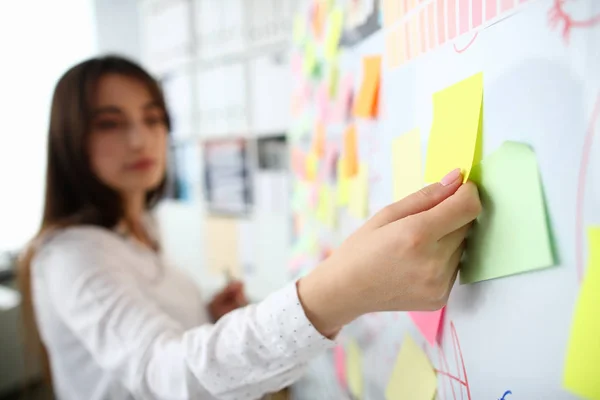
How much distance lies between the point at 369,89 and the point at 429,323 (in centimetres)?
32

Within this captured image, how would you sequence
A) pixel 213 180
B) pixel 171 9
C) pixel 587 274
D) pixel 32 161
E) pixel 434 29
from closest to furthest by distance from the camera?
pixel 587 274 → pixel 434 29 → pixel 213 180 → pixel 171 9 → pixel 32 161

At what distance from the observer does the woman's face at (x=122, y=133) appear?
795 millimetres

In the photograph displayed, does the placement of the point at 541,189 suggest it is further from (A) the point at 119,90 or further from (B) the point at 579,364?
(A) the point at 119,90

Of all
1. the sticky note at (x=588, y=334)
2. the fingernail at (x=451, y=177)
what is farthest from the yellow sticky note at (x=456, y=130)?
the sticky note at (x=588, y=334)

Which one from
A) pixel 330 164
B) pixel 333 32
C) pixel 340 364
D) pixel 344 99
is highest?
pixel 333 32

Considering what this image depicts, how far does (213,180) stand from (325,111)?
0.85m

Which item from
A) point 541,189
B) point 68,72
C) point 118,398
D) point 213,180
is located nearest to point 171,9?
point 213,180

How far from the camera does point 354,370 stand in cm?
71

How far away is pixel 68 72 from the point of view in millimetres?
790

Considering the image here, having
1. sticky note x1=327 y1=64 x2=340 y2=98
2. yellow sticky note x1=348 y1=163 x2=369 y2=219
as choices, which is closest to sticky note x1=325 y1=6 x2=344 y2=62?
sticky note x1=327 y1=64 x2=340 y2=98

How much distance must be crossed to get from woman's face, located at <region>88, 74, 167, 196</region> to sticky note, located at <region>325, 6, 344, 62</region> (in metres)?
0.39

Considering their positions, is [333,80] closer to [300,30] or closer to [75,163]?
[300,30]

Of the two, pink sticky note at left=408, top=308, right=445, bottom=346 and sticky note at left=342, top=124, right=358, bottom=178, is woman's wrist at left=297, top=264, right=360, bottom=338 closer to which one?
pink sticky note at left=408, top=308, right=445, bottom=346

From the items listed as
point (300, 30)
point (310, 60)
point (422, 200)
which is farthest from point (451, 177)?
point (300, 30)
